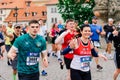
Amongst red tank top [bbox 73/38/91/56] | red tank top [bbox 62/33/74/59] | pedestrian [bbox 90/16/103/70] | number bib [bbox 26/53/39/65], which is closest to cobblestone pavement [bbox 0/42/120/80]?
pedestrian [bbox 90/16/103/70]

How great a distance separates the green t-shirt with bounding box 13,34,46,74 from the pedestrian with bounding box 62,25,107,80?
0.69 metres

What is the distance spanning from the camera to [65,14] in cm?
5575

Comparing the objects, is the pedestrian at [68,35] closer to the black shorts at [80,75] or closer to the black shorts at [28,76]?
the black shorts at [80,75]

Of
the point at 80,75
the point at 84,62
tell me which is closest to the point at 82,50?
the point at 84,62

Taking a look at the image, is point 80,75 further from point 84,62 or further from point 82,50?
point 82,50

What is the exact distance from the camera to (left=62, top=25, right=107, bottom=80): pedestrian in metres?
8.22

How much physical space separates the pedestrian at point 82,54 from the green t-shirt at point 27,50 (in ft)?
2.28

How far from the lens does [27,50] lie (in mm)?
7832

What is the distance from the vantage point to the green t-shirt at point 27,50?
779cm

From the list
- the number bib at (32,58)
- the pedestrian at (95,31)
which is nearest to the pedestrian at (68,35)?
the number bib at (32,58)

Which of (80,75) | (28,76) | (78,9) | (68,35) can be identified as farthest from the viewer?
(78,9)

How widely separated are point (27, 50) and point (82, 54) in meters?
1.11

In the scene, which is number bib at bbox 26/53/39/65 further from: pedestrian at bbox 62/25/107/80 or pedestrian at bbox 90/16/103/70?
pedestrian at bbox 90/16/103/70

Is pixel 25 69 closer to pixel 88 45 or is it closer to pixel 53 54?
pixel 88 45
